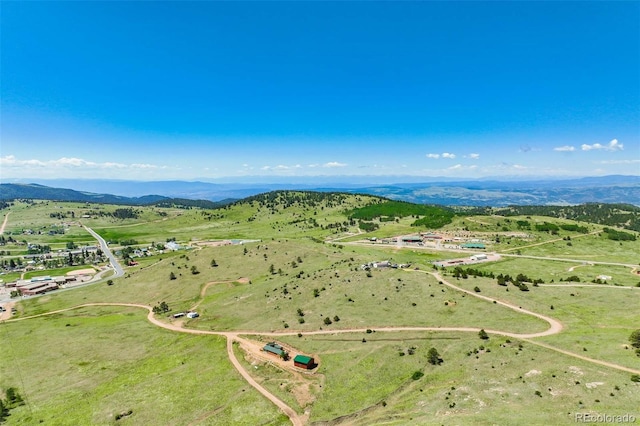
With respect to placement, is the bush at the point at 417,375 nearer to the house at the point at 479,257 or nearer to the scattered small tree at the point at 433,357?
the scattered small tree at the point at 433,357

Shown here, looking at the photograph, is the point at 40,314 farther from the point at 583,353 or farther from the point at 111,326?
the point at 583,353

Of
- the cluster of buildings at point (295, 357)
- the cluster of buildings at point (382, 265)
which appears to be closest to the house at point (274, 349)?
the cluster of buildings at point (295, 357)

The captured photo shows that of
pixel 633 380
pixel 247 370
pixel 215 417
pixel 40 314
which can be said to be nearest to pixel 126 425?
pixel 215 417

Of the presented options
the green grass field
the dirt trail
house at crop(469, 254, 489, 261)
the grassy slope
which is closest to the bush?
the green grass field

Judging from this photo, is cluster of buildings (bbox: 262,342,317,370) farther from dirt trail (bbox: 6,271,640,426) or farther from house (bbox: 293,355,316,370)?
dirt trail (bbox: 6,271,640,426)

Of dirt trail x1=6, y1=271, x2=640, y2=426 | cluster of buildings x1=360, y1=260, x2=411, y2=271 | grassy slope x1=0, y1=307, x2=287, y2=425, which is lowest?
grassy slope x1=0, y1=307, x2=287, y2=425

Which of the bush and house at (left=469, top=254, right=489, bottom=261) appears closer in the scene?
the bush

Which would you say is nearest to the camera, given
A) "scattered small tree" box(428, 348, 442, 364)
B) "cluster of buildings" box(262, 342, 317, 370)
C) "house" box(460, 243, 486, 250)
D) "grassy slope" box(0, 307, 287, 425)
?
"grassy slope" box(0, 307, 287, 425)
